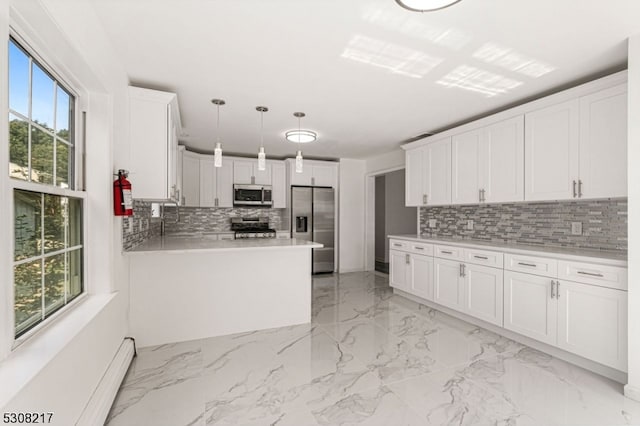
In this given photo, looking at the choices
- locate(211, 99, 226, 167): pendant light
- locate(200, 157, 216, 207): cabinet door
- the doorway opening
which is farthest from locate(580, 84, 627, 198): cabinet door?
locate(200, 157, 216, 207): cabinet door

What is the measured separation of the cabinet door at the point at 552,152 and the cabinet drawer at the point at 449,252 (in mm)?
890

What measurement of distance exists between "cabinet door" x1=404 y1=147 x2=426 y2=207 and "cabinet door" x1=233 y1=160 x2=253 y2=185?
9.89ft

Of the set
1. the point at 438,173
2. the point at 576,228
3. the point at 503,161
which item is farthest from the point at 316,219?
the point at 576,228

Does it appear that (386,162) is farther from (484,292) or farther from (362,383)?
(362,383)

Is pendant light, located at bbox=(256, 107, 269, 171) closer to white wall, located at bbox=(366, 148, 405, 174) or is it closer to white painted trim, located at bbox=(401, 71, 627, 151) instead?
white painted trim, located at bbox=(401, 71, 627, 151)

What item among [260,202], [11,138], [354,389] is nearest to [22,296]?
[11,138]

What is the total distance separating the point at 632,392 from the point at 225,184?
5766 millimetres

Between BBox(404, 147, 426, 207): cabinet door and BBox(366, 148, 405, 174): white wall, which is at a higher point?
BBox(366, 148, 405, 174): white wall

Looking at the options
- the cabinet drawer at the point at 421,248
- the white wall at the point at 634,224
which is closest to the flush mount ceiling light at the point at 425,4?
the white wall at the point at 634,224

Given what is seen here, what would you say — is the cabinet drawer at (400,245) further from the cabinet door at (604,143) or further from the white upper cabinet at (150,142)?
the white upper cabinet at (150,142)

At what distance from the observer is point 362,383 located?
2.26 meters

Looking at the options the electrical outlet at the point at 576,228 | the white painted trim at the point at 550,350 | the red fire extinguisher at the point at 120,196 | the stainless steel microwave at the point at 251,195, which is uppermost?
the stainless steel microwave at the point at 251,195

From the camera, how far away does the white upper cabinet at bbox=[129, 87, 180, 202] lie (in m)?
2.71

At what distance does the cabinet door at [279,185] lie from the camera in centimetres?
630
